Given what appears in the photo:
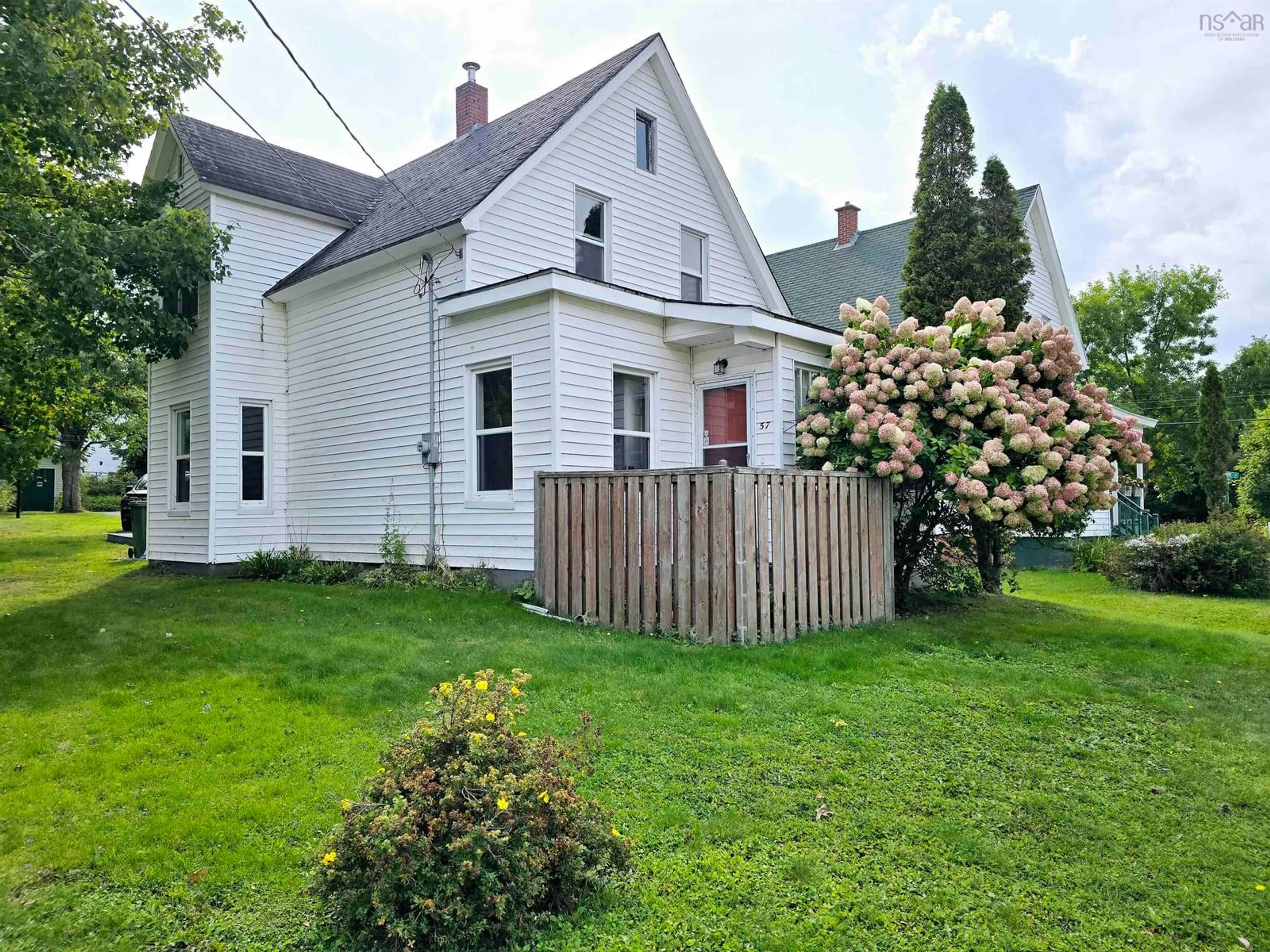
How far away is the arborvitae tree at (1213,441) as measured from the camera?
78.1 feet

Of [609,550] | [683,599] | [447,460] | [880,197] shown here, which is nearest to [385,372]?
[447,460]

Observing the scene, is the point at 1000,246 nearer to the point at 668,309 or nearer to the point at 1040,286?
the point at 668,309

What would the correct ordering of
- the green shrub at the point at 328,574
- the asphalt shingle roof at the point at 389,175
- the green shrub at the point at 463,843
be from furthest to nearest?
the asphalt shingle roof at the point at 389,175, the green shrub at the point at 328,574, the green shrub at the point at 463,843

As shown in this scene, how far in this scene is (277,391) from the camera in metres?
12.8

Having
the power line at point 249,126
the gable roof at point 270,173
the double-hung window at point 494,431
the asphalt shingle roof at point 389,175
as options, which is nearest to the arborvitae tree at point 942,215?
the asphalt shingle roof at point 389,175

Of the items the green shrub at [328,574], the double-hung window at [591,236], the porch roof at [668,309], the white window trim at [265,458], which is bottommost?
the green shrub at [328,574]

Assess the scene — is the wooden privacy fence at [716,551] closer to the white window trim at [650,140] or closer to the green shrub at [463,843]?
the green shrub at [463,843]

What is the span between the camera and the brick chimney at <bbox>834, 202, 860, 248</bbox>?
22.5 m

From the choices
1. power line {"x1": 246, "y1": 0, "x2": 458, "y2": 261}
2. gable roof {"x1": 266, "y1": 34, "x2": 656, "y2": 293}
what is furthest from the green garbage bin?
power line {"x1": 246, "y1": 0, "x2": 458, "y2": 261}

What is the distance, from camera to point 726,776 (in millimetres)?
4055

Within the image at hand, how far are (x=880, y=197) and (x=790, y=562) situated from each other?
20928mm

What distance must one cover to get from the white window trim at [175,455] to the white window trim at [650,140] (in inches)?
342

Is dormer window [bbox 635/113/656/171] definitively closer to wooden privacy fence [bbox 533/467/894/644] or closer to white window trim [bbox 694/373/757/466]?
white window trim [bbox 694/373/757/466]

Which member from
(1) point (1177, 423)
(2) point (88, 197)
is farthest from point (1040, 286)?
(1) point (1177, 423)
